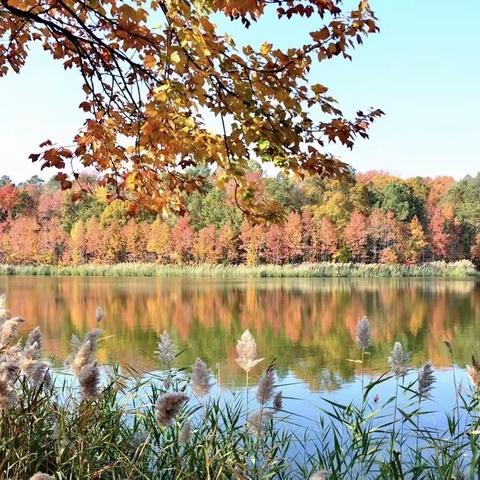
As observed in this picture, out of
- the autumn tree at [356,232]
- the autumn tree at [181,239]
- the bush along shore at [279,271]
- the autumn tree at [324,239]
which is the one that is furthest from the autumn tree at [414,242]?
the autumn tree at [181,239]

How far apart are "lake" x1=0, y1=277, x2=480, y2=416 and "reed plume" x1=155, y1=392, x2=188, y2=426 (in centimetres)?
303

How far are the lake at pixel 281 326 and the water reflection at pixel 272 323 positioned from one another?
0.02 metres

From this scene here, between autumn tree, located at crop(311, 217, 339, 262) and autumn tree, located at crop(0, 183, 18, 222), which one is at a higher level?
autumn tree, located at crop(0, 183, 18, 222)

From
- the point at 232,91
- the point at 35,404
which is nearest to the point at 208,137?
the point at 232,91

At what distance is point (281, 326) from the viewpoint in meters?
16.4

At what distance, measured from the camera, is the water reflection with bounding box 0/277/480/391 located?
11.5 m

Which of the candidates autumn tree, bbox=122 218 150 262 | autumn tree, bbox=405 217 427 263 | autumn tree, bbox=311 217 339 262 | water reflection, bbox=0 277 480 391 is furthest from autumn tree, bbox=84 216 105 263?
water reflection, bbox=0 277 480 391

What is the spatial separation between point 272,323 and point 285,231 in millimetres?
32009

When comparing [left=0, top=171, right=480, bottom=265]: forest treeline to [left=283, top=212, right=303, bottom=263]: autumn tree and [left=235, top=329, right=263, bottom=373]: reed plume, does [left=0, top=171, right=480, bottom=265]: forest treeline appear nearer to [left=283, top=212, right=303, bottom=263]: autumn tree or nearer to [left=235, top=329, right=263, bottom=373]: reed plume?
[left=283, top=212, right=303, bottom=263]: autumn tree

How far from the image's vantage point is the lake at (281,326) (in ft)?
34.3

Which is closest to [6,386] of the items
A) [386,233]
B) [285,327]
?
[285,327]

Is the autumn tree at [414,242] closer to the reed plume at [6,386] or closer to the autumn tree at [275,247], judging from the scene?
the autumn tree at [275,247]

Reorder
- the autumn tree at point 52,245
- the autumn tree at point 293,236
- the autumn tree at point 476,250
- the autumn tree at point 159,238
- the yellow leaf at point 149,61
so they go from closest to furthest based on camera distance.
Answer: the yellow leaf at point 149,61
the autumn tree at point 293,236
the autumn tree at point 159,238
the autumn tree at point 476,250
the autumn tree at point 52,245

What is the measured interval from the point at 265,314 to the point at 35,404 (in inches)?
595
